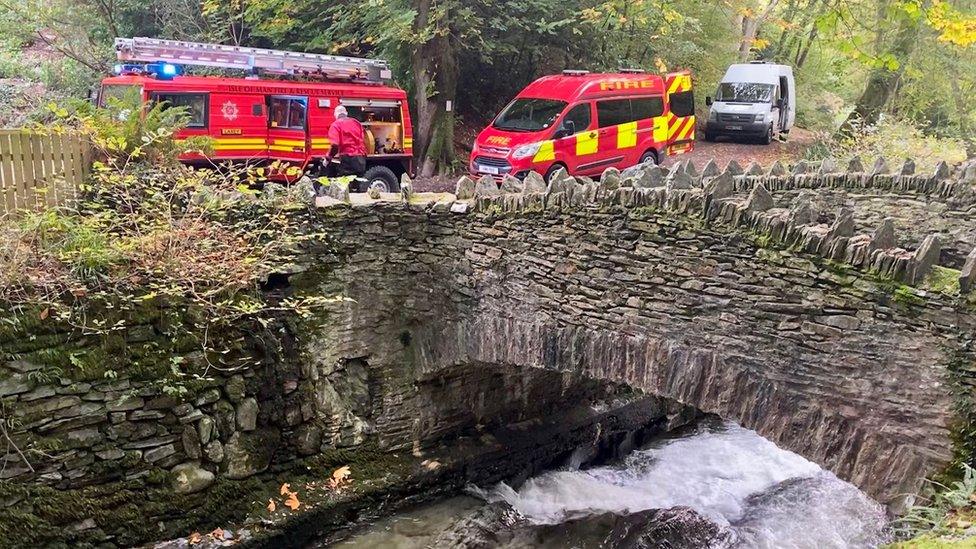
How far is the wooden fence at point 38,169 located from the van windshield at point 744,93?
16.2 m

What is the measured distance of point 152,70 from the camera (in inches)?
399

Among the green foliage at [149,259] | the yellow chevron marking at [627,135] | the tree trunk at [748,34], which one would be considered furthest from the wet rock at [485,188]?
the tree trunk at [748,34]

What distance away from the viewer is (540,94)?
12.2 metres

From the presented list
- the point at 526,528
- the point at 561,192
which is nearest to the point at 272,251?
the point at 561,192

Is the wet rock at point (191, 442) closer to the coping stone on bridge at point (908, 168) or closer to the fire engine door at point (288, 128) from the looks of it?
the fire engine door at point (288, 128)

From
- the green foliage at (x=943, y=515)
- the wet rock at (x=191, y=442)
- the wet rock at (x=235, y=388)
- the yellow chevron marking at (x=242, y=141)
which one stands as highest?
the yellow chevron marking at (x=242, y=141)

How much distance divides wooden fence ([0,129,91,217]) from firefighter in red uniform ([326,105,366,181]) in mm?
3443

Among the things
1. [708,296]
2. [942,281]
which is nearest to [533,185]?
[708,296]

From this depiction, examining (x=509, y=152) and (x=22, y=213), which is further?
(x=509, y=152)

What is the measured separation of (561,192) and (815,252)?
222cm

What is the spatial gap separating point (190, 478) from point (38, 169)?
9.92 feet

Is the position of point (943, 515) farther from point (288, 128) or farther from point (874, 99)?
point (874, 99)

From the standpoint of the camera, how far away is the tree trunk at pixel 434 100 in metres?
13.3

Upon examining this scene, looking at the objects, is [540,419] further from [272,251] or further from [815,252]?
[815,252]
